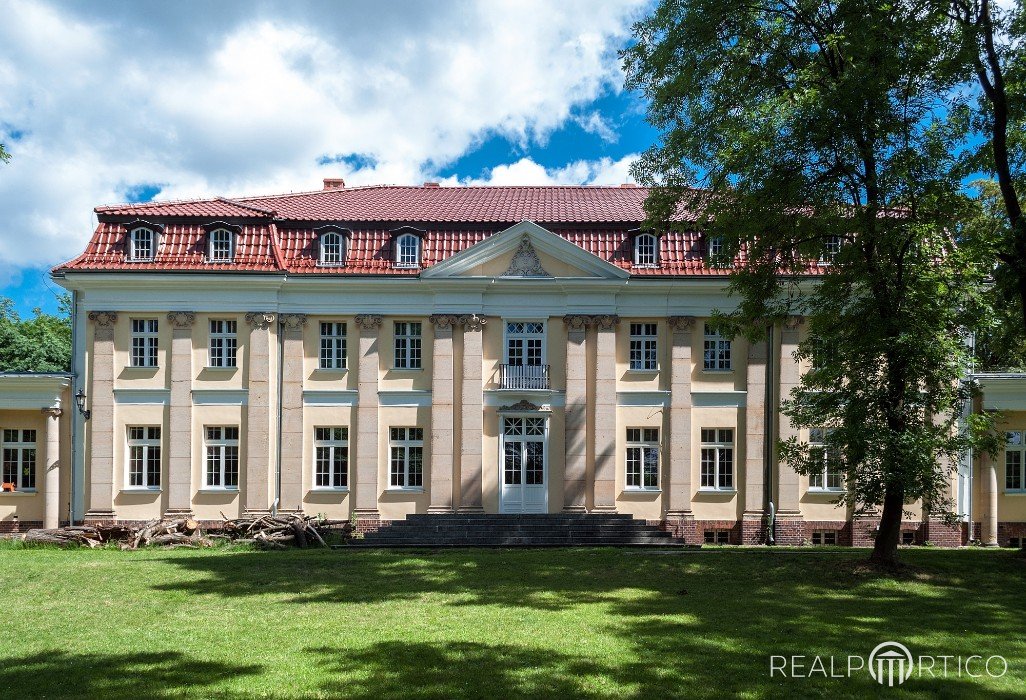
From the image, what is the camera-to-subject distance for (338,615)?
36.3ft

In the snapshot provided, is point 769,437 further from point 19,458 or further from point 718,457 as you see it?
point 19,458

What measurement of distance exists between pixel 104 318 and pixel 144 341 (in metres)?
1.34

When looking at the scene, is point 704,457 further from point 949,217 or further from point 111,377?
point 111,377

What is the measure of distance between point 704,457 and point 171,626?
17197 millimetres

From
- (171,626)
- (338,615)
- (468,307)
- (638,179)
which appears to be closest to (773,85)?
(638,179)

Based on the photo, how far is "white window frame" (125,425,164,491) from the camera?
75.3 feet

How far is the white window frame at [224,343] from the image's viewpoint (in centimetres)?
Answer: 2327

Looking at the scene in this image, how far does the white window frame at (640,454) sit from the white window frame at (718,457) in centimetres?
140

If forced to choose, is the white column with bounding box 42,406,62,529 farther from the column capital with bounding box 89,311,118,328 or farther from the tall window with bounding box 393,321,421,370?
the tall window with bounding box 393,321,421,370

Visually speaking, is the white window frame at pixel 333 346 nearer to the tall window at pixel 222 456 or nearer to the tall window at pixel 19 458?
the tall window at pixel 222 456

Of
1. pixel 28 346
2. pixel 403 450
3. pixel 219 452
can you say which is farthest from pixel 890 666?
pixel 28 346

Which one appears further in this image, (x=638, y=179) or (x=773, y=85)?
(x=638, y=179)

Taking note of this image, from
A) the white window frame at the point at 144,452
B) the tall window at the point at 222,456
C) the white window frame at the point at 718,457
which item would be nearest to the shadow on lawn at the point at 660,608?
the tall window at the point at 222,456

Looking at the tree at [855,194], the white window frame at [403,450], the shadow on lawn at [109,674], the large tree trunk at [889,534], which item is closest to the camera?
the shadow on lawn at [109,674]
